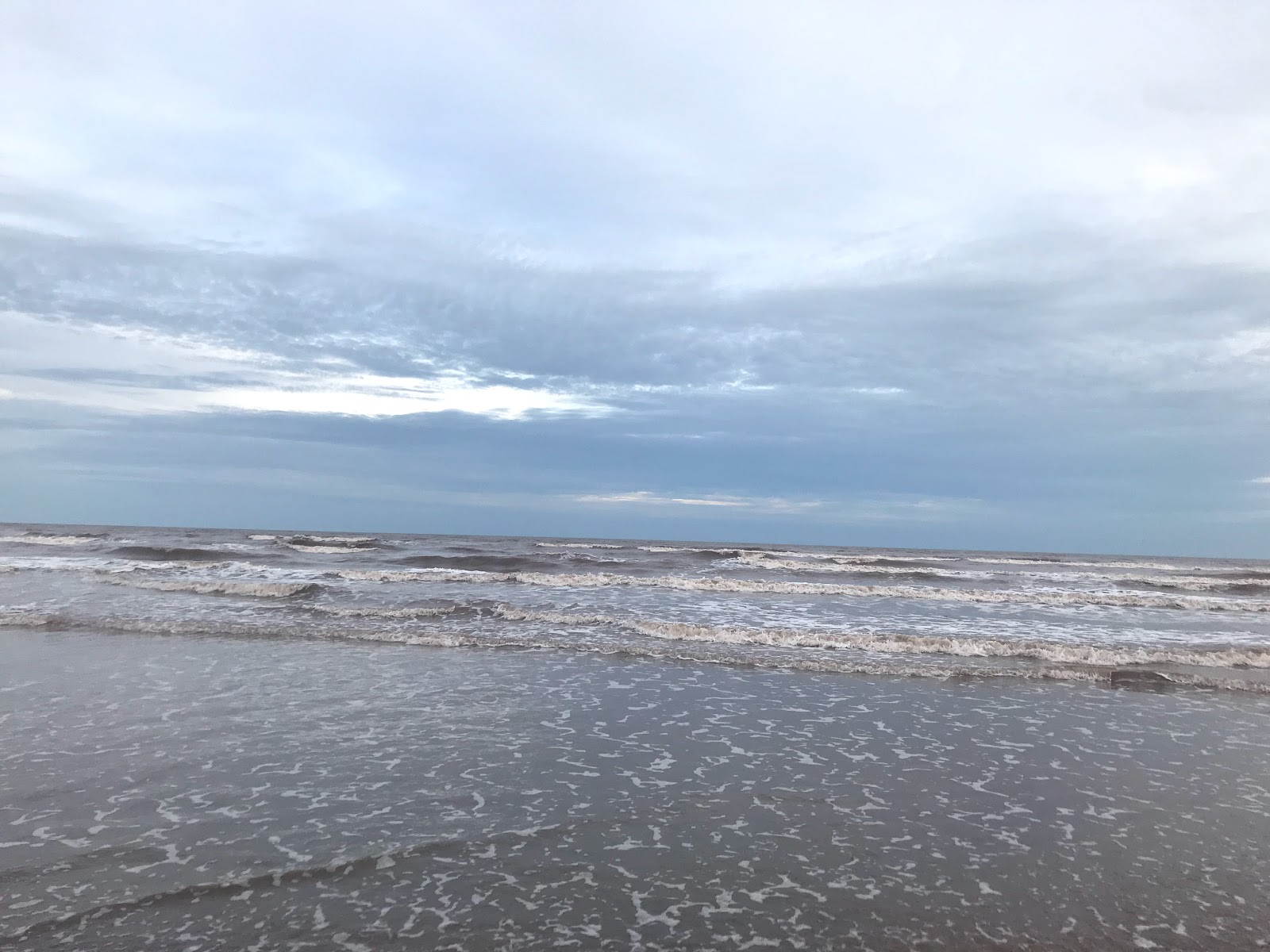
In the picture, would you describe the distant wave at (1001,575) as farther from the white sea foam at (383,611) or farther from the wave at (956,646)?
the white sea foam at (383,611)

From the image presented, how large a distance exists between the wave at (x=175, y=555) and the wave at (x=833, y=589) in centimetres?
1102

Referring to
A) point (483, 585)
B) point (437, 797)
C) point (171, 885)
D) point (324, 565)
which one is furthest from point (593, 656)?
point (324, 565)

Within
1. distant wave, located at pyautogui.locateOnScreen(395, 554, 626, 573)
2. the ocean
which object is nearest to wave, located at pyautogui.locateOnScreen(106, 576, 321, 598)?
the ocean

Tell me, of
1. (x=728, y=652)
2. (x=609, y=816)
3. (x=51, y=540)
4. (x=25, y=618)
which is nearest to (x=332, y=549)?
(x=51, y=540)

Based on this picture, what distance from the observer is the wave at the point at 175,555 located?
1471 inches

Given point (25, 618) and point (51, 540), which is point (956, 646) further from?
point (51, 540)

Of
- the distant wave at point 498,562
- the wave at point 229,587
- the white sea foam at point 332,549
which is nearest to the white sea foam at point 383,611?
the wave at point 229,587

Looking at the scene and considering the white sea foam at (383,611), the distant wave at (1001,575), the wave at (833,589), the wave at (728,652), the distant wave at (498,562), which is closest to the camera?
the wave at (728,652)

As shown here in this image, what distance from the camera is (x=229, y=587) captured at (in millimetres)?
23734

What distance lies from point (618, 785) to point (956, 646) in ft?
38.2

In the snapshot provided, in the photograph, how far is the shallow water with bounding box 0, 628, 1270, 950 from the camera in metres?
5.35

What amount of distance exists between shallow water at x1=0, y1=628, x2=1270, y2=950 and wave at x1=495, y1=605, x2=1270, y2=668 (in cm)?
367

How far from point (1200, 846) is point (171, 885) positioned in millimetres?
8657

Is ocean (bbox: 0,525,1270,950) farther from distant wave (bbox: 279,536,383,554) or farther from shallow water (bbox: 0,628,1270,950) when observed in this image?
distant wave (bbox: 279,536,383,554)
